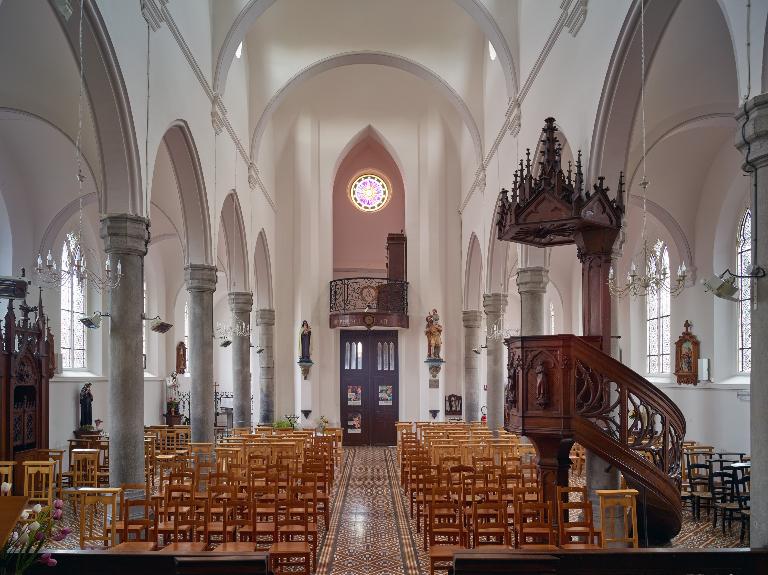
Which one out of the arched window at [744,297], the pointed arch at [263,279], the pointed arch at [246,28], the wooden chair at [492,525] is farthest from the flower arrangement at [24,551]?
the pointed arch at [263,279]

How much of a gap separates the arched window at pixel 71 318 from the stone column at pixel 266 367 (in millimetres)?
5981

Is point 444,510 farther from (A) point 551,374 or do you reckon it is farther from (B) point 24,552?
(B) point 24,552

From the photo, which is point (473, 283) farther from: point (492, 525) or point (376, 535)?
point (492, 525)

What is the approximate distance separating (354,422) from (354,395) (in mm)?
958

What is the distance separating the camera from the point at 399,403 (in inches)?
1049

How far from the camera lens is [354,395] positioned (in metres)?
26.8

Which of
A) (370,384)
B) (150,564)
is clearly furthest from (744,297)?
(150,564)

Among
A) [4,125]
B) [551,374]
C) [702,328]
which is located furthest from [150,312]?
[551,374]

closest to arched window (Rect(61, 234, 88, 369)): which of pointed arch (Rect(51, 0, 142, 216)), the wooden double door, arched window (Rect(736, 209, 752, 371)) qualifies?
pointed arch (Rect(51, 0, 142, 216))

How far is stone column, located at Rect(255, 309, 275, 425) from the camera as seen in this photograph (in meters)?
25.3

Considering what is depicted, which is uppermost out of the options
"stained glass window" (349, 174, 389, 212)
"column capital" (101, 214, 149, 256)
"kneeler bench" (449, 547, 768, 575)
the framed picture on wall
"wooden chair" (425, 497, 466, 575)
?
"stained glass window" (349, 174, 389, 212)

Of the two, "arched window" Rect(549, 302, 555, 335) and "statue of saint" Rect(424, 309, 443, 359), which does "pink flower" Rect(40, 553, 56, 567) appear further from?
"arched window" Rect(549, 302, 555, 335)

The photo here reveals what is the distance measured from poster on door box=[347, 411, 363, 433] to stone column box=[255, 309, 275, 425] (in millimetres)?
2842

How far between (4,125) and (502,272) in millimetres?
12530
